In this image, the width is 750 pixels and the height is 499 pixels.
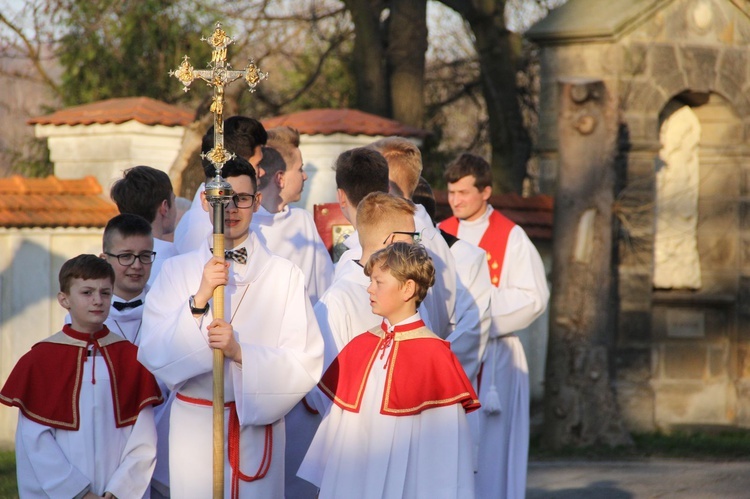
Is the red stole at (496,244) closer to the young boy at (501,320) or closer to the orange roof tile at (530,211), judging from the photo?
the young boy at (501,320)

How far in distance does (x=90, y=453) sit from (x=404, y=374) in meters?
1.26

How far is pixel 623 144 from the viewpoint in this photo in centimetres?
1192

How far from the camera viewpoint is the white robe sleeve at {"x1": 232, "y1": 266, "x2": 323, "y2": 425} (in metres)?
5.15

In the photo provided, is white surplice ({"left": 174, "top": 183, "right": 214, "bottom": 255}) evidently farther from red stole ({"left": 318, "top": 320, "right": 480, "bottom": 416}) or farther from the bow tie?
red stole ({"left": 318, "top": 320, "right": 480, "bottom": 416})

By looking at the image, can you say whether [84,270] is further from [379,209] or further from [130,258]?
[379,209]

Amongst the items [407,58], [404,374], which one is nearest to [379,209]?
[404,374]

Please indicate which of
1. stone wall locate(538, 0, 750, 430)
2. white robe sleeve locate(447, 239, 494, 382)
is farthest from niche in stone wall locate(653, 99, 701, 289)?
white robe sleeve locate(447, 239, 494, 382)

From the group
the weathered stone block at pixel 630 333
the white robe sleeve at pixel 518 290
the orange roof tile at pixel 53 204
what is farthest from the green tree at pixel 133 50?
the white robe sleeve at pixel 518 290

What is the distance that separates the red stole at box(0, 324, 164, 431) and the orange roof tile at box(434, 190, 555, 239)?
6.27 m

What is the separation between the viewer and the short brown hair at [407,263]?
5.22 meters

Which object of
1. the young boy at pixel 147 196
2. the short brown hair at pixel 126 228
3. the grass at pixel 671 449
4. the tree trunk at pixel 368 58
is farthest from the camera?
the tree trunk at pixel 368 58

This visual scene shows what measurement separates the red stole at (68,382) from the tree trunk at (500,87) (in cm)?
1019

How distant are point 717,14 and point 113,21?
758cm

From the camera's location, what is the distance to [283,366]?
5.20m
